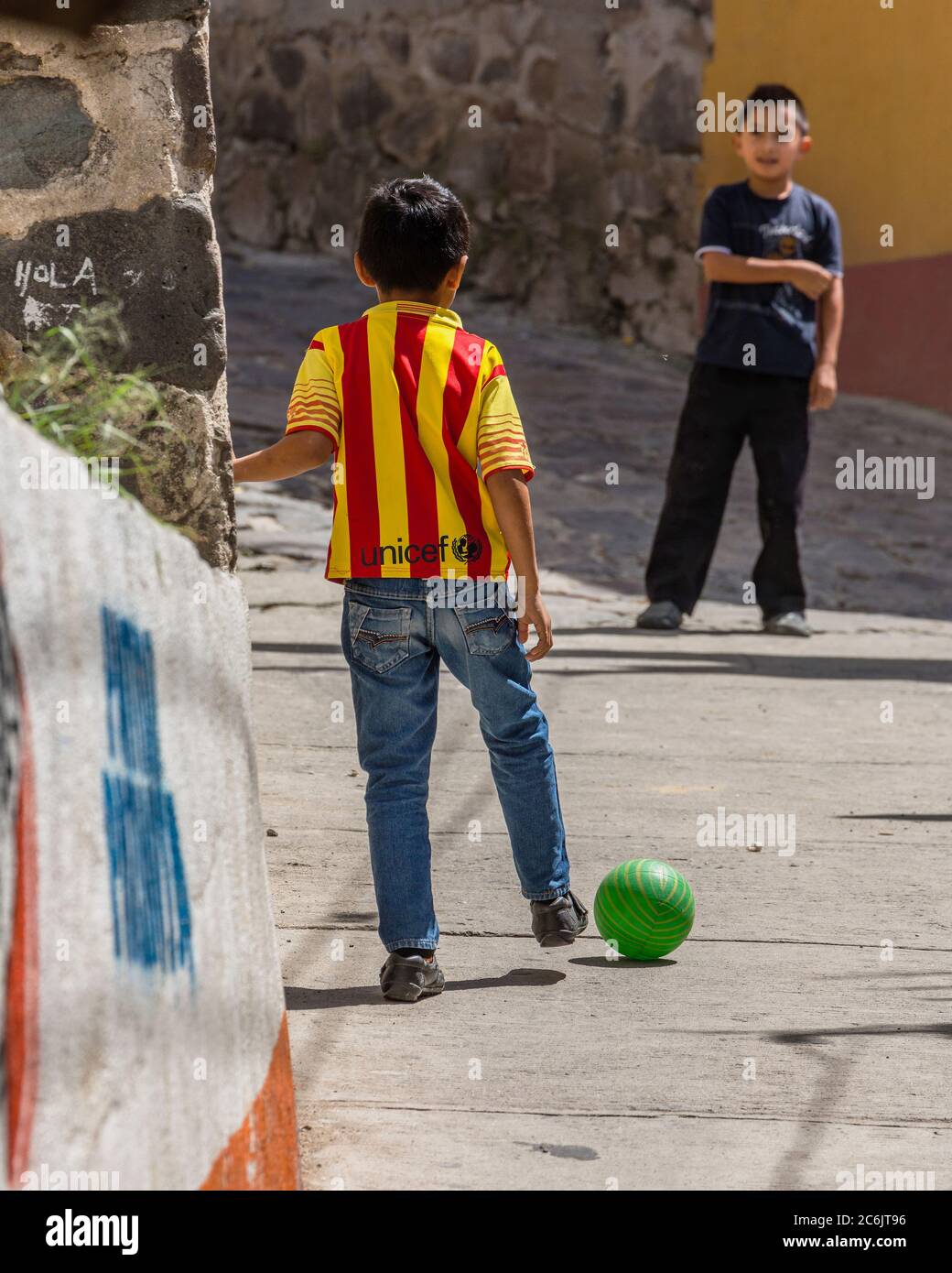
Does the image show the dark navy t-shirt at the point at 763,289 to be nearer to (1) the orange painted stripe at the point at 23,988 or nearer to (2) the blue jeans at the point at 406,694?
(2) the blue jeans at the point at 406,694

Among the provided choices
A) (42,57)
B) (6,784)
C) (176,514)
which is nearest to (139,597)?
(6,784)

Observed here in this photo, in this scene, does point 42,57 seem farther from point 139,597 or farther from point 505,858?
point 505,858

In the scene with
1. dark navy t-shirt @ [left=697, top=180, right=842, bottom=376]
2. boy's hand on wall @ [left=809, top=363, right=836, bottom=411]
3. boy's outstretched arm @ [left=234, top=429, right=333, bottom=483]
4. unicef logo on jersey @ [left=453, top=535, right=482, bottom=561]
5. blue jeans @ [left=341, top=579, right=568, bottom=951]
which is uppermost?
dark navy t-shirt @ [left=697, top=180, right=842, bottom=376]

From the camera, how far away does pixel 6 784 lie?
1588mm

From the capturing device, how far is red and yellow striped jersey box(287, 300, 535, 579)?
10.5 feet

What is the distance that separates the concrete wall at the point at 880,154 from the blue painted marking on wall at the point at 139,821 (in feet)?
34.0

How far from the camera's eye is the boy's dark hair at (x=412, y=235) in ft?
10.8

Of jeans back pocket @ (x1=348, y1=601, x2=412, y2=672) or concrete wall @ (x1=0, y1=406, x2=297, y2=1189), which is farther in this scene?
jeans back pocket @ (x1=348, y1=601, x2=412, y2=672)

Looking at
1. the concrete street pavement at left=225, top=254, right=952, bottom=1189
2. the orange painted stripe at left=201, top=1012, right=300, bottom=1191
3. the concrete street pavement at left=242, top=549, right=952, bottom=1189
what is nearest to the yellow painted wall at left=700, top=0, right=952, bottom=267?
the concrete street pavement at left=225, top=254, right=952, bottom=1189

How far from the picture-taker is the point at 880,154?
12117mm

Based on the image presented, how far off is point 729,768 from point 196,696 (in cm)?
308

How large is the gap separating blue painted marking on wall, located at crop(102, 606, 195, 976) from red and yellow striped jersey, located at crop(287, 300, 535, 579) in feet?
4.04

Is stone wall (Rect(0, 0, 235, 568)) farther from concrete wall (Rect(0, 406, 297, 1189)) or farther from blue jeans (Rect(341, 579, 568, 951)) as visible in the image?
concrete wall (Rect(0, 406, 297, 1189))

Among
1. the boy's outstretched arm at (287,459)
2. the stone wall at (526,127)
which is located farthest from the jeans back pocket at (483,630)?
the stone wall at (526,127)
